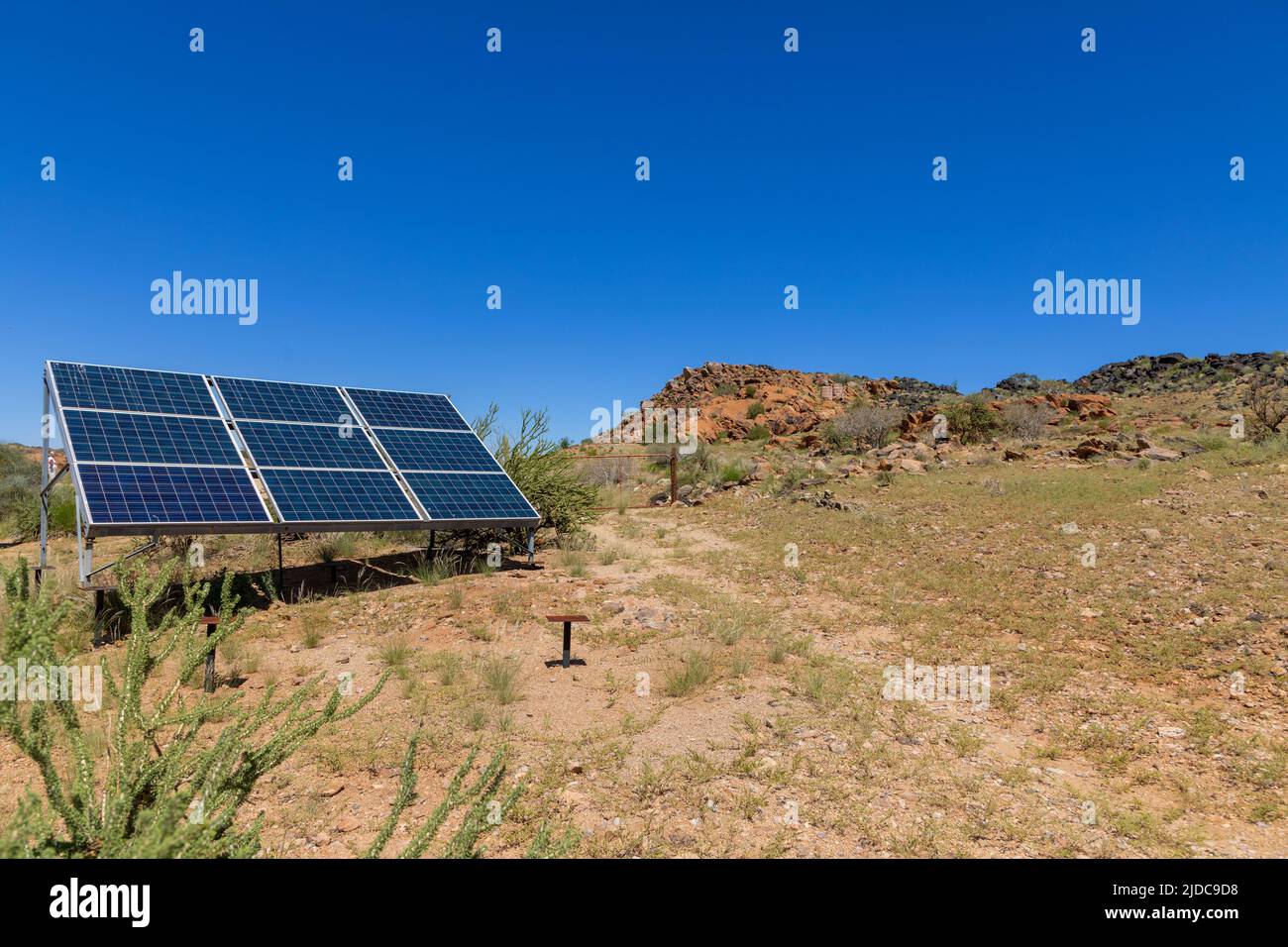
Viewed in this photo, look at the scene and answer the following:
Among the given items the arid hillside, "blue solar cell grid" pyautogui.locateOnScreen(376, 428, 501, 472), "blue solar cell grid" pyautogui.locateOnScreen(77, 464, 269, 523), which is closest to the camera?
the arid hillside

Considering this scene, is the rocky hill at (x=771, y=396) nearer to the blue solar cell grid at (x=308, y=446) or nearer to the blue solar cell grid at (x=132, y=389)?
the blue solar cell grid at (x=308, y=446)

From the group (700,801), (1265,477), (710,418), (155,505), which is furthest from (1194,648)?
(710,418)

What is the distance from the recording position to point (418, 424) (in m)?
13.7

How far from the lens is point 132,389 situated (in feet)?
35.1

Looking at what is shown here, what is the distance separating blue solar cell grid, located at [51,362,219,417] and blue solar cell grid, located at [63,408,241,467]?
10.5 inches

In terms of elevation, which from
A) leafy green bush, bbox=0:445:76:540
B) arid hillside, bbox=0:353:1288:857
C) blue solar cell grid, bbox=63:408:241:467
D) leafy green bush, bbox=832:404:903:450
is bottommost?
arid hillside, bbox=0:353:1288:857

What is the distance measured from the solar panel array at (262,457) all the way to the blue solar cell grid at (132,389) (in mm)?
25

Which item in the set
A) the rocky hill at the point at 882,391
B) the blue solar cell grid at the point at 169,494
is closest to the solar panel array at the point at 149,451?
the blue solar cell grid at the point at 169,494

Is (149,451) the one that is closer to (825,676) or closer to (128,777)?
(128,777)

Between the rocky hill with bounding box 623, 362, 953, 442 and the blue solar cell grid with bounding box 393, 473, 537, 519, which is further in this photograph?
the rocky hill with bounding box 623, 362, 953, 442

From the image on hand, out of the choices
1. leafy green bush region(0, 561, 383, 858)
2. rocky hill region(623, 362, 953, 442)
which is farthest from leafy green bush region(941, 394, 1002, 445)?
leafy green bush region(0, 561, 383, 858)

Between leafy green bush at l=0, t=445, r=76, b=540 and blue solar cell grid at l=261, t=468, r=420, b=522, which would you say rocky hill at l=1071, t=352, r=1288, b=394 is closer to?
blue solar cell grid at l=261, t=468, r=420, b=522

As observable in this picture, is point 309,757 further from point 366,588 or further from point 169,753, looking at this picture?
point 366,588

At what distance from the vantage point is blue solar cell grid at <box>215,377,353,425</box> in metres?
11.8
